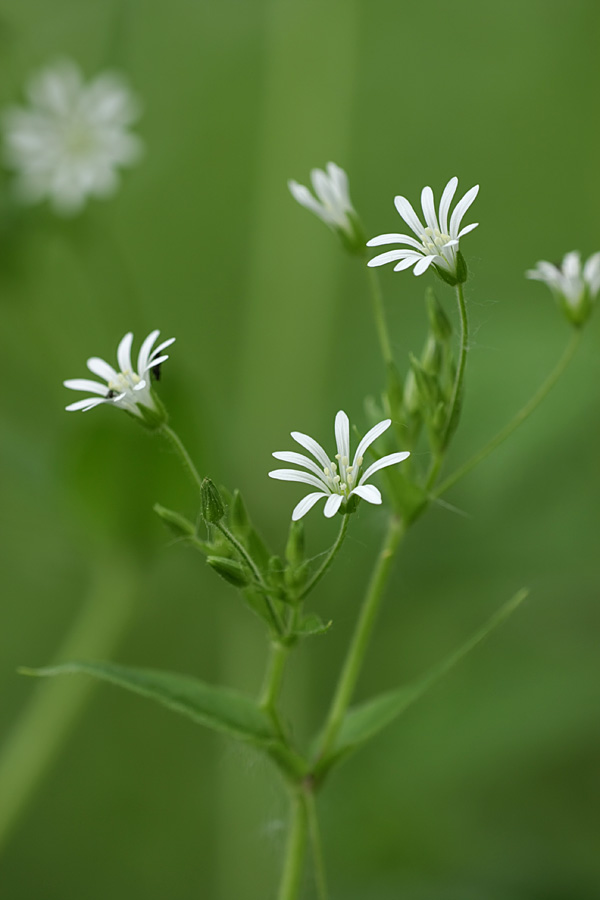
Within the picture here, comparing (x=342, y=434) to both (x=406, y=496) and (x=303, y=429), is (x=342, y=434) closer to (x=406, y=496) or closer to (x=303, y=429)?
(x=406, y=496)

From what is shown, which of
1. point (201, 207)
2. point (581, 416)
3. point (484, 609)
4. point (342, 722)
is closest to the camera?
point (342, 722)

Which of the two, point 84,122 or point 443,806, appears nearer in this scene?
point 443,806

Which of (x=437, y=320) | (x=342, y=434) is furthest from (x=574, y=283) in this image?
(x=342, y=434)

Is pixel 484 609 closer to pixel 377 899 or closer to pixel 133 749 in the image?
pixel 377 899

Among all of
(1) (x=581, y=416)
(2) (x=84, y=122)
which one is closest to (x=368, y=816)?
A: (1) (x=581, y=416)

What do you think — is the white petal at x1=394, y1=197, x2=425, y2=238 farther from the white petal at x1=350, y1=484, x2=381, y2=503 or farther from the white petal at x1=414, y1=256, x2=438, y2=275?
the white petal at x1=350, y1=484, x2=381, y2=503

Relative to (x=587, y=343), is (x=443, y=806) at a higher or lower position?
lower

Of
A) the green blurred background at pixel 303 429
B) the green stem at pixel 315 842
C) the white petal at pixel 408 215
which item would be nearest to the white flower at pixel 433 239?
the white petal at pixel 408 215
